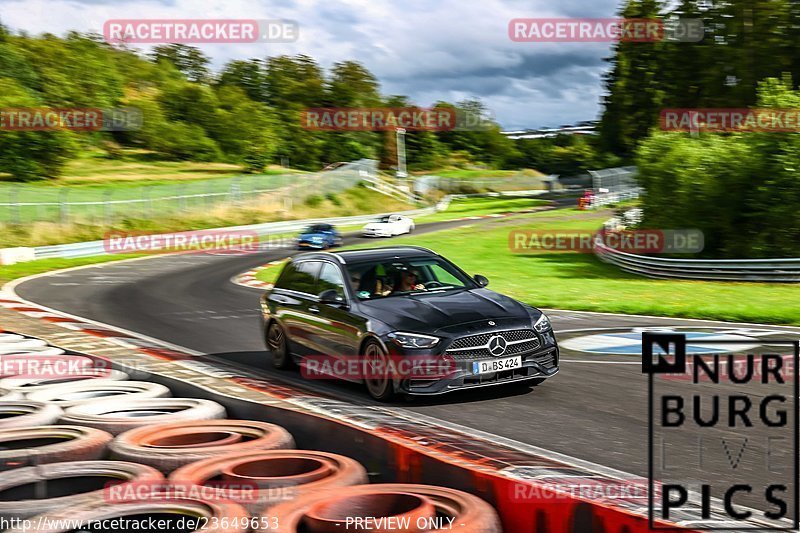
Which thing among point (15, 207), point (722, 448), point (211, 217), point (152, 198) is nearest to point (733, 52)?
point (211, 217)

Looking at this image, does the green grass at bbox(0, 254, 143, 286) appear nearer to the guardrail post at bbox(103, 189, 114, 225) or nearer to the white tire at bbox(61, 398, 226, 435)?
the guardrail post at bbox(103, 189, 114, 225)

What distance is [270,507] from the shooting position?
501 centimetres

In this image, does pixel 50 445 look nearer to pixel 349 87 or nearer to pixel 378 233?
pixel 378 233

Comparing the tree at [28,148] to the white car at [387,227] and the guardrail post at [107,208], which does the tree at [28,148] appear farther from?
the white car at [387,227]

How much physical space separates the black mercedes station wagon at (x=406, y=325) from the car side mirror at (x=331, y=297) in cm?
1

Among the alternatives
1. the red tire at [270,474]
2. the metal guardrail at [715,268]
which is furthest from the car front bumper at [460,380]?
the metal guardrail at [715,268]

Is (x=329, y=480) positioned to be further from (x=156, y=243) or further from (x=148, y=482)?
(x=156, y=243)

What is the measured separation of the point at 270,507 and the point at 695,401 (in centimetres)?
513

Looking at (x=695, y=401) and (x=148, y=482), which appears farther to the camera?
(x=695, y=401)

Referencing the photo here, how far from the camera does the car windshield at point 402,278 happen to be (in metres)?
10.5

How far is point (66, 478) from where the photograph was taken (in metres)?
5.73

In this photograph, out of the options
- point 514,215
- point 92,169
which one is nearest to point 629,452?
point 514,215

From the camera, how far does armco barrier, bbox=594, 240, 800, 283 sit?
27.2 meters

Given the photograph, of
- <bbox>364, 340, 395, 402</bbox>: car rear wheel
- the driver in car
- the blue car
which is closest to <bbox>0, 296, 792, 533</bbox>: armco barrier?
<bbox>364, 340, 395, 402</bbox>: car rear wheel
